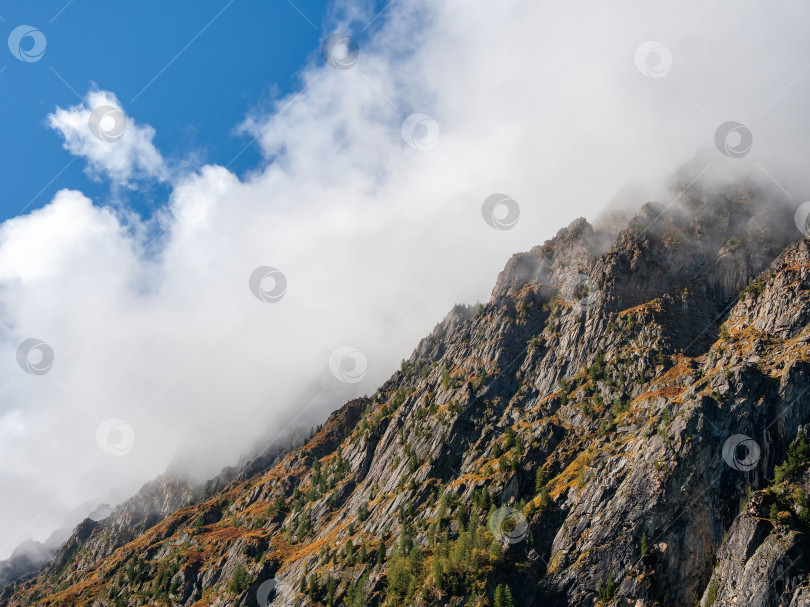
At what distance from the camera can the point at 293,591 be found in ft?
571

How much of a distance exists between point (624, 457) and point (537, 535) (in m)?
27.5

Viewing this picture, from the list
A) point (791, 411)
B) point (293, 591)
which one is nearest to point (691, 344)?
point (791, 411)

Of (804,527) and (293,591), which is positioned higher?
(293,591)

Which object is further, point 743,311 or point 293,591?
point 743,311

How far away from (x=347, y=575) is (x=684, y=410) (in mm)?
97340

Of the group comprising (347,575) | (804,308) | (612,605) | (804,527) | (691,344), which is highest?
(347,575)

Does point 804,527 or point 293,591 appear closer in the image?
point 804,527

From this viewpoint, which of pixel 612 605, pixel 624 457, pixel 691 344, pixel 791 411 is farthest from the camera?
pixel 691 344

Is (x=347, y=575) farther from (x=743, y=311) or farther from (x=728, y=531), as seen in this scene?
(x=743, y=311)

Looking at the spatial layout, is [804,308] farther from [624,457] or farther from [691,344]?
[624,457]

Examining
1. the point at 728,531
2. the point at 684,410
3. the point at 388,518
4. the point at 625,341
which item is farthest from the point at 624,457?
the point at 388,518

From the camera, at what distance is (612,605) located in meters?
113

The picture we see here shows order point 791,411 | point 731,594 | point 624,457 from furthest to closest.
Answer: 1. point 624,457
2. point 791,411
3. point 731,594

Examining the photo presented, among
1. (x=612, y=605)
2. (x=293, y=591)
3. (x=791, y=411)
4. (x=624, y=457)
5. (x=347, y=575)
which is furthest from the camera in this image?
(x=293, y=591)
